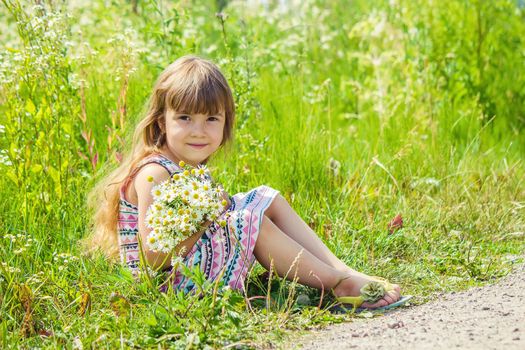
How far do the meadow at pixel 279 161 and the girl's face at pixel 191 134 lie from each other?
315mm

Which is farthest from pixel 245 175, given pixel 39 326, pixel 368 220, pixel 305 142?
pixel 39 326

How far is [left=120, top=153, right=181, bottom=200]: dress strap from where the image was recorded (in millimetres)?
3047

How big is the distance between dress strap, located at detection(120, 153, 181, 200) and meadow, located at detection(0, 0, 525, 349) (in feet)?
0.97

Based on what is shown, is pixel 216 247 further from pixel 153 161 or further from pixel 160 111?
pixel 160 111

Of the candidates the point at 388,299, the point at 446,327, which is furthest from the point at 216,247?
the point at 446,327

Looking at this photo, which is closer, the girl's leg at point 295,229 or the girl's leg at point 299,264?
the girl's leg at point 299,264

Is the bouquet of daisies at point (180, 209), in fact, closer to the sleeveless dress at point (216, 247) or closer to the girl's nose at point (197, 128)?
the sleeveless dress at point (216, 247)

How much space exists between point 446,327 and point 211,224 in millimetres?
904

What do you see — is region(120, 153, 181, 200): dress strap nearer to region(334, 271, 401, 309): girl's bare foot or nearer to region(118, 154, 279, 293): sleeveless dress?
region(118, 154, 279, 293): sleeveless dress

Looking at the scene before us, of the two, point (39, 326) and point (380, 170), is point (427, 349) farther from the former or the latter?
point (380, 170)

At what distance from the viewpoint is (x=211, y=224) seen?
2.96m

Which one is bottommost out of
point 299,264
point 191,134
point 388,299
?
point 388,299

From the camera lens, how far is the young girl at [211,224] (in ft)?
9.95

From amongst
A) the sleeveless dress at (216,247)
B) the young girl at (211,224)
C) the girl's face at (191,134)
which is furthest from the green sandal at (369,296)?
the girl's face at (191,134)
